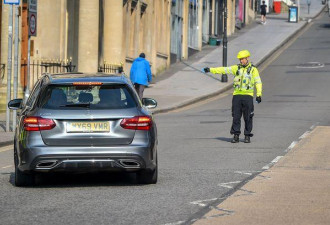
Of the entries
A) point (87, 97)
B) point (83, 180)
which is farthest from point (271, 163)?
point (87, 97)

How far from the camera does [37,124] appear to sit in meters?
13.1

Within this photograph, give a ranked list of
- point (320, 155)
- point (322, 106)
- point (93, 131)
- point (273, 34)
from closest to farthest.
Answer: point (93, 131), point (320, 155), point (322, 106), point (273, 34)

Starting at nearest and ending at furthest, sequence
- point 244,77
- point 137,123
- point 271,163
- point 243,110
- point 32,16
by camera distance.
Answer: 1. point 137,123
2. point 271,163
3. point 244,77
4. point 243,110
5. point 32,16

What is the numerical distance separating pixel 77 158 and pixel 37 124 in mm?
647

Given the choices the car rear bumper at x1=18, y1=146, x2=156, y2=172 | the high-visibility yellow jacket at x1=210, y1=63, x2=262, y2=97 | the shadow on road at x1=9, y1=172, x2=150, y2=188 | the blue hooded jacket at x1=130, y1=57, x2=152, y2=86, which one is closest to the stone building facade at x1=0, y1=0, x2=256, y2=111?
the blue hooded jacket at x1=130, y1=57, x2=152, y2=86

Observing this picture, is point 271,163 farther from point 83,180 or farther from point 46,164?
point 46,164

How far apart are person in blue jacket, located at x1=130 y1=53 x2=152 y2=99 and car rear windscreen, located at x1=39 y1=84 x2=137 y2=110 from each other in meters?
17.8

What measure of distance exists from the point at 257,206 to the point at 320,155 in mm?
6616

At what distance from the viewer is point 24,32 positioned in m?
34.0

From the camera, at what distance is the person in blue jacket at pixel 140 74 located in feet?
103

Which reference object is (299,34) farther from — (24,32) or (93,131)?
(93,131)

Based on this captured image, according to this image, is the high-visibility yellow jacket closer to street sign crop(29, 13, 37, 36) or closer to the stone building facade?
street sign crop(29, 13, 37, 36)

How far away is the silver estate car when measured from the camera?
1305cm

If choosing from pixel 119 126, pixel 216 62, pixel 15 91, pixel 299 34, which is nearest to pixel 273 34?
pixel 299 34
